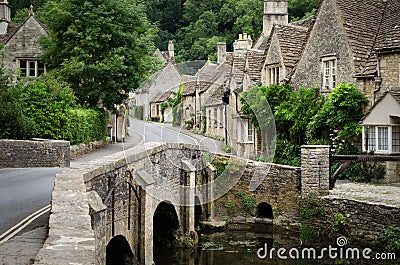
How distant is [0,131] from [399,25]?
16.6 m

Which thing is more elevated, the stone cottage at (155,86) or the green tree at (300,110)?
the stone cottage at (155,86)

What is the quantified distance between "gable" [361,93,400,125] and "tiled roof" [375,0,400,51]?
2.09 metres

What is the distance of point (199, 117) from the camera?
38781 mm

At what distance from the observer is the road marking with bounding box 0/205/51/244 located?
10014mm

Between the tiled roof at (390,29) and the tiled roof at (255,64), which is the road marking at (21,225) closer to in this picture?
the tiled roof at (390,29)

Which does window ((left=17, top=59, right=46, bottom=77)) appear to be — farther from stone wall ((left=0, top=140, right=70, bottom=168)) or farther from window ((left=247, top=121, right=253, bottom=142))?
stone wall ((left=0, top=140, right=70, bottom=168))

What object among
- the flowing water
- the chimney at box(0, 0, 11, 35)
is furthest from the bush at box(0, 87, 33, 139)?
the chimney at box(0, 0, 11, 35)

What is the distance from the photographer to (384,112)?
2333 cm

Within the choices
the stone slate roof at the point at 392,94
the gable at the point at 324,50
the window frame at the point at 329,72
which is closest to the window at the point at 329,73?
the window frame at the point at 329,72

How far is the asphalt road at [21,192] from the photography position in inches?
480

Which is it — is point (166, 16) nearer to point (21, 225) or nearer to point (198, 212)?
point (198, 212)

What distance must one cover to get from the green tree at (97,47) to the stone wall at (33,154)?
25.2ft

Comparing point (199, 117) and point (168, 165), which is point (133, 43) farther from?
point (168, 165)

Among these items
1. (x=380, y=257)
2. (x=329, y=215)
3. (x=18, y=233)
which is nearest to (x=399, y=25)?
(x=329, y=215)
